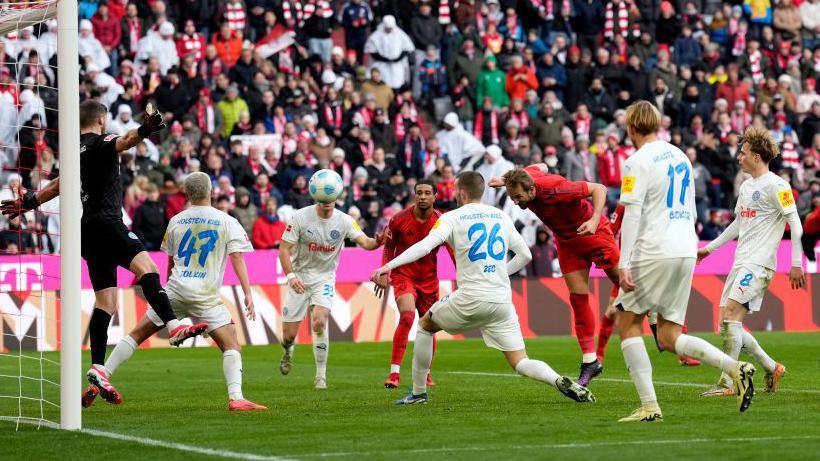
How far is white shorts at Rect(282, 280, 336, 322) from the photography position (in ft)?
50.0

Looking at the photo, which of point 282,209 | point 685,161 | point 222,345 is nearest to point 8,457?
point 222,345

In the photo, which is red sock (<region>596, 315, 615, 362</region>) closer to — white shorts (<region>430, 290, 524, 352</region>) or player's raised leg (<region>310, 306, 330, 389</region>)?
player's raised leg (<region>310, 306, 330, 389</region>)

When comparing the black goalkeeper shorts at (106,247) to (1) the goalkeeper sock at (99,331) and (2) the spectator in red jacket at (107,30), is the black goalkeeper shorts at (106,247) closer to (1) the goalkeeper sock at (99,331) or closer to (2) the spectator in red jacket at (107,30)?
(1) the goalkeeper sock at (99,331)

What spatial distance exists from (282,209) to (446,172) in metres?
3.13

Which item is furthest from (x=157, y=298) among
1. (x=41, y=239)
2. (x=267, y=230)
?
(x=267, y=230)

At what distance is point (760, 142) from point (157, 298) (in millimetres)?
5338

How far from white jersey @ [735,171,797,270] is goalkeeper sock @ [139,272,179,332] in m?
5.08

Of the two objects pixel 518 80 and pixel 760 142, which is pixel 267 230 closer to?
pixel 518 80

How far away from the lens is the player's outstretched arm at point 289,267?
44.9ft

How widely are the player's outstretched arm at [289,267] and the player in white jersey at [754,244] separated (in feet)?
12.5

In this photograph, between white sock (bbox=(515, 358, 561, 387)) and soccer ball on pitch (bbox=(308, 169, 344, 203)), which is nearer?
white sock (bbox=(515, 358, 561, 387))

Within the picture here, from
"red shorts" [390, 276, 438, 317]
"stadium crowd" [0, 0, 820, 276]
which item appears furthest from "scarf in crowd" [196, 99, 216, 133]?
"red shorts" [390, 276, 438, 317]

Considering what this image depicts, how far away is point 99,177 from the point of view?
11820mm

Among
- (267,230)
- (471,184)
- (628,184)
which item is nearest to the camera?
(628,184)
